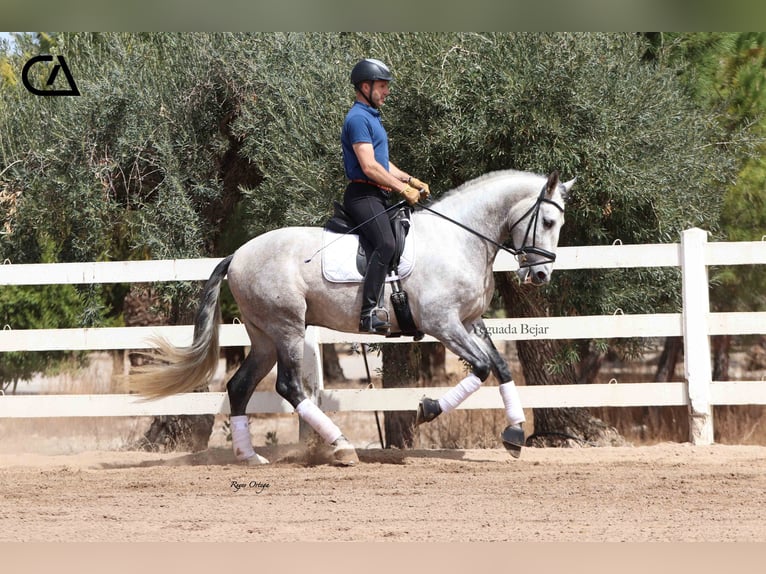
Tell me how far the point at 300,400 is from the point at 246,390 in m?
0.60

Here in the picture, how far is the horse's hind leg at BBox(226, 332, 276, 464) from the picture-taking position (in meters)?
7.69

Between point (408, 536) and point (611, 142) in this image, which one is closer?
point (408, 536)

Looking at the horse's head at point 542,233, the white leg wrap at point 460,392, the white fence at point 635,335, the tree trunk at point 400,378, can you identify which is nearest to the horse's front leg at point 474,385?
the white leg wrap at point 460,392

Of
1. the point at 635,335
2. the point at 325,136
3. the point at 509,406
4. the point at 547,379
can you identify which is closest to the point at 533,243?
the point at 509,406

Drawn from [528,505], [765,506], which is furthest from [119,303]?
[765,506]

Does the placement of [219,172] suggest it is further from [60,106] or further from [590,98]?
[590,98]

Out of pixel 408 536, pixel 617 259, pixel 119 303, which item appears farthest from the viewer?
pixel 119 303

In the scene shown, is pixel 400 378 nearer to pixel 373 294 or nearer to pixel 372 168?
pixel 373 294

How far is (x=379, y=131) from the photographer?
723 centimetres

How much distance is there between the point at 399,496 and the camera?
248 inches

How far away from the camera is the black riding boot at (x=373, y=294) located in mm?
7117

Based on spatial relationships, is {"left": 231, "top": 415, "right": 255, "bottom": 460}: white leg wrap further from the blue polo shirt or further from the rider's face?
the rider's face

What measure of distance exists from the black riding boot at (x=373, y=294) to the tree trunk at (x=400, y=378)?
269 cm

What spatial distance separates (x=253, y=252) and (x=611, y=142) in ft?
11.4
